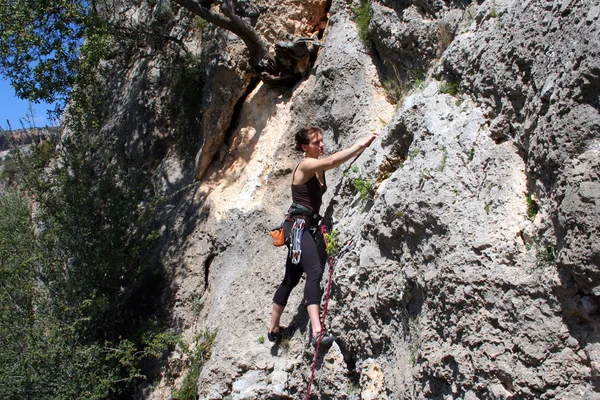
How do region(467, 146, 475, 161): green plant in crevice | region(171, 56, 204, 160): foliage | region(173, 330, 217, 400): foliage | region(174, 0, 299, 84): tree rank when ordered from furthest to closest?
region(171, 56, 204, 160): foliage → region(174, 0, 299, 84): tree → region(173, 330, 217, 400): foliage → region(467, 146, 475, 161): green plant in crevice

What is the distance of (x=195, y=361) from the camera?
21.1 ft

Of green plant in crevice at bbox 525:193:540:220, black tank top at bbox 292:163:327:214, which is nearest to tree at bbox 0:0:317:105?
black tank top at bbox 292:163:327:214

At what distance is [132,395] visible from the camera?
7.02m

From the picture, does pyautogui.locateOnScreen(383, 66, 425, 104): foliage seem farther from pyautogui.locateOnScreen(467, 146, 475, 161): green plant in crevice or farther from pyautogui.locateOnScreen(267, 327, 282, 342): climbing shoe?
pyautogui.locateOnScreen(267, 327, 282, 342): climbing shoe

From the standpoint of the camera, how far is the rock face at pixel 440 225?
10.9ft

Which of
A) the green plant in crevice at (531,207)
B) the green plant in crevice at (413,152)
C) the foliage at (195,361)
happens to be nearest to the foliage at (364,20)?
the green plant in crevice at (413,152)

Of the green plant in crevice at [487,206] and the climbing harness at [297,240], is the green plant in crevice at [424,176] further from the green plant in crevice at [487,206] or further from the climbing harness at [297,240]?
the climbing harness at [297,240]

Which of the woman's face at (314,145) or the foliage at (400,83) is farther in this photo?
the foliage at (400,83)

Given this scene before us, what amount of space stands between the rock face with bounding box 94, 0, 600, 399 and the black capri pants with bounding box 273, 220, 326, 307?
20cm

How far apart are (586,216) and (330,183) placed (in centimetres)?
340

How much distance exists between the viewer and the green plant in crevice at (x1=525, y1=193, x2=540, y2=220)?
3661mm

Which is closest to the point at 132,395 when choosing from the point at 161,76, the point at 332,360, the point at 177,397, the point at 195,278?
the point at 177,397

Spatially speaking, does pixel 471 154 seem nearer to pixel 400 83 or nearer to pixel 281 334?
pixel 400 83

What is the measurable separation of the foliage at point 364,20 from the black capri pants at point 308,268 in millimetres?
2502
